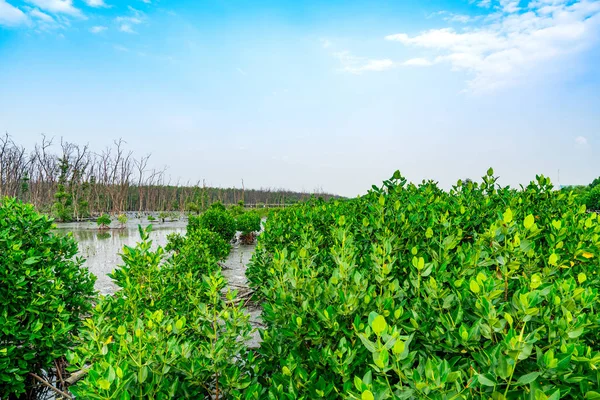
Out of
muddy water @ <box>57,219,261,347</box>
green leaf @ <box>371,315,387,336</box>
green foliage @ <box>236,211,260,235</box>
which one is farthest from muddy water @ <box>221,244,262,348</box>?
green leaf @ <box>371,315,387,336</box>

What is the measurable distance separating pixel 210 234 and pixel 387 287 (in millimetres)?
7028

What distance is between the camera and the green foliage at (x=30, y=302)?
2.41 meters

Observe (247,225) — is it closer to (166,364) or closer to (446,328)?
(166,364)

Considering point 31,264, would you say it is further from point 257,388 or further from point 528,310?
point 528,310

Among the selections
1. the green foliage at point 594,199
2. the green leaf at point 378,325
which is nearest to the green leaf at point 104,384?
the green leaf at point 378,325

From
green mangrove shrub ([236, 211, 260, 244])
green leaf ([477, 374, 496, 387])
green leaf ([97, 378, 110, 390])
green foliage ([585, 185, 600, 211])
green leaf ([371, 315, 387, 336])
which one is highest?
green foliage ([585, 185, 600, 211])

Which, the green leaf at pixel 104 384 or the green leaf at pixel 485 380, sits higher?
the green leaf at pixel 485 380

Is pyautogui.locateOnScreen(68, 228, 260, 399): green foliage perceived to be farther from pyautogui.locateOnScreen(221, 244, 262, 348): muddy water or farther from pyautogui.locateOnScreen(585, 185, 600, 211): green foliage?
pyautogui.locateOnScreen(585, 185, 600, 211): green foliage

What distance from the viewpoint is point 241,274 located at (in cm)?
769

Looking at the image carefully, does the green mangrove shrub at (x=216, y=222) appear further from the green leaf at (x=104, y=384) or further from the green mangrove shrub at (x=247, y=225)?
the green leaf at (x=104, y=384)

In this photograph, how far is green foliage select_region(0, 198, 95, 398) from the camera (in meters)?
2.41

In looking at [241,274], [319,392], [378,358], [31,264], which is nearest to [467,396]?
[378,358]

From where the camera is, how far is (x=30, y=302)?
98.5 inches

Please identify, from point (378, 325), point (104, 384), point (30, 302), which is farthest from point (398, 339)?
point (30, 302)
